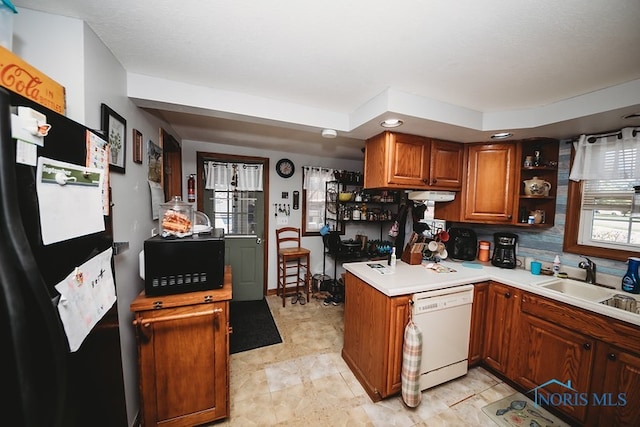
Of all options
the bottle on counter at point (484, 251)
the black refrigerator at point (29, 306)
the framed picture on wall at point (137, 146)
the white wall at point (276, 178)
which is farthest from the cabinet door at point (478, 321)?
the framed picture on wall at point (137, 146)

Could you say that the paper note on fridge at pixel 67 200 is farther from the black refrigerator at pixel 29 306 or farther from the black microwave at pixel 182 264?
the black microwave at pixel 182 264

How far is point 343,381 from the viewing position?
195 cm

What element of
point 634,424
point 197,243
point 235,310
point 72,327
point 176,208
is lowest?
point 235,310

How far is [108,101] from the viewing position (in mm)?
1262

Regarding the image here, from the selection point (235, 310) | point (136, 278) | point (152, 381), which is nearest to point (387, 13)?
point (136, 278)

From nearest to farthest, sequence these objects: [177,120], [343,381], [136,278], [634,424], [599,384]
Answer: [634,424], [599,384], [136,278], [343,381], [177,120]

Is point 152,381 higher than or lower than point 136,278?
lower

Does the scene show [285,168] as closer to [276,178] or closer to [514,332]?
[276,178]

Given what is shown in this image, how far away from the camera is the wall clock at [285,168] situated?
3.62 meters

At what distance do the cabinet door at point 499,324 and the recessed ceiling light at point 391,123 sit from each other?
5.46 ft

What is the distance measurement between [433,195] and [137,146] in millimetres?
2596

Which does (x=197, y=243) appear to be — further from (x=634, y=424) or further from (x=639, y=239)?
(x=639, y=239)

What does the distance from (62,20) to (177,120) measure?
1317 mm

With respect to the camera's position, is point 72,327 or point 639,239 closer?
point 72,327
